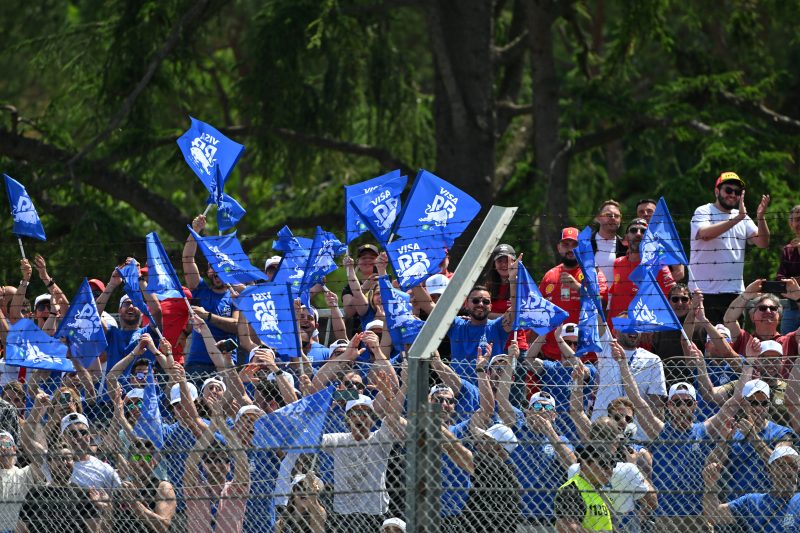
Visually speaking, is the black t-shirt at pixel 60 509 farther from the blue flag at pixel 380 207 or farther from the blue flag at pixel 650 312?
the blue flag at pixel 650 312

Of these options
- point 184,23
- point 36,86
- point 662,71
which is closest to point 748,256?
point 184,23

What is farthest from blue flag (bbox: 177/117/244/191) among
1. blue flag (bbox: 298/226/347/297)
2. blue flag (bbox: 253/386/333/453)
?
A: blue flag (bbox: 253/386/333/453)

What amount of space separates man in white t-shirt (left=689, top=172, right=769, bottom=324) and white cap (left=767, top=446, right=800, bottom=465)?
2821 mm

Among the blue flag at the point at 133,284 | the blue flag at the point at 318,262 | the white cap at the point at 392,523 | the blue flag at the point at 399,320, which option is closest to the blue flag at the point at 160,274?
the blue flag at the point at 133,284

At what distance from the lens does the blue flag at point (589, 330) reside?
938 centimetres

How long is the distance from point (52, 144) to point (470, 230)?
6.49 meters

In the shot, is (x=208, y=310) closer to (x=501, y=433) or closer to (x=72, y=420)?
(x=72, y=420)

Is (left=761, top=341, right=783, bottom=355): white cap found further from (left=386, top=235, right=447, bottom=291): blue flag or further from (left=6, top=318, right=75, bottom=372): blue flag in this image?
(left=6, top=318, right=75, bottom=372): blue flag

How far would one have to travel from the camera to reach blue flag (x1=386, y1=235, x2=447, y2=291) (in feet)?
31.7

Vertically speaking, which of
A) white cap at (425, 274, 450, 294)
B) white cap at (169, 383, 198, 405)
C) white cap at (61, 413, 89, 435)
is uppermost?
white cap at (169, 383, 198, 405)

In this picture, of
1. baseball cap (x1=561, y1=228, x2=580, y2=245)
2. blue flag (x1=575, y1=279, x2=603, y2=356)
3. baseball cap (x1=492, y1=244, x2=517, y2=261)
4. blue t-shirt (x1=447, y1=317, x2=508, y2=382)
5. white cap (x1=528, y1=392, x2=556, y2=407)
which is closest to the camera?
white cap (x1=528, y1=392, x2=556, y2=407)

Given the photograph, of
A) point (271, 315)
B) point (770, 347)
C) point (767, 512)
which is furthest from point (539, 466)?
point (271, 315)

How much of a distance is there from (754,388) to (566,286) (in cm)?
259

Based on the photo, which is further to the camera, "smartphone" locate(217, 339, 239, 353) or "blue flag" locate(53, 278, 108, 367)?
"blue flag" locate(53, 278, 108, 367)
